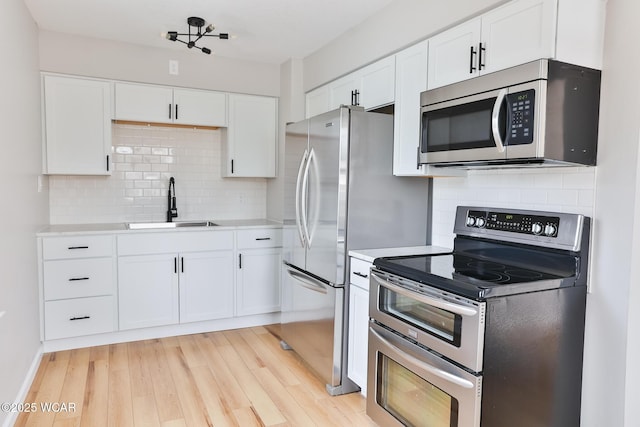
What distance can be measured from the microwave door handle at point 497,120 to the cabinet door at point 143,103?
293 cm

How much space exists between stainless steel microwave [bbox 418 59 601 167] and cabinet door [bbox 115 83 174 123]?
273 cm

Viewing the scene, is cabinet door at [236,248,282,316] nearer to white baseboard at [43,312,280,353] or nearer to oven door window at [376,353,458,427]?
white baseboard at [43,312,280,353]

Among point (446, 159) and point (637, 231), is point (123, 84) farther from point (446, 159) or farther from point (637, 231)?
point (637, 231)

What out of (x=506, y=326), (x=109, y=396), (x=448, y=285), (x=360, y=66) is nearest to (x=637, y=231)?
(x=506, y=326)

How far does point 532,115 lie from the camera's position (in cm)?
177

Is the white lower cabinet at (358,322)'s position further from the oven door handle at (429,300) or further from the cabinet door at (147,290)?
the cabinet door at (147,290)

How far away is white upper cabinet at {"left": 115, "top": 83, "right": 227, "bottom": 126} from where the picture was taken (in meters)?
3.74

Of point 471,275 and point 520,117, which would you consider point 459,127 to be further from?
point 471,275

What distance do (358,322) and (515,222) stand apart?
1.06m

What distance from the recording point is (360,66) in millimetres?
3184

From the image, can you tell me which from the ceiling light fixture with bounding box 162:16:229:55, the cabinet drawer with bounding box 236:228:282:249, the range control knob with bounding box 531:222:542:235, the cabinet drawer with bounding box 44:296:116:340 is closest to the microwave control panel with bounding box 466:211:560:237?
the range control knob with bounding box 531:222:542:235

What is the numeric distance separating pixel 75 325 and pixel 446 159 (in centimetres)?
299

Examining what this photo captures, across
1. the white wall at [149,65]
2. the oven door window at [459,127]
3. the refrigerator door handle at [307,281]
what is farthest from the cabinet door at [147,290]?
the oven door window at [459,127]

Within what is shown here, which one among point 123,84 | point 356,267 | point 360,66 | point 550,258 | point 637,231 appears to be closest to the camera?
point 637,231
